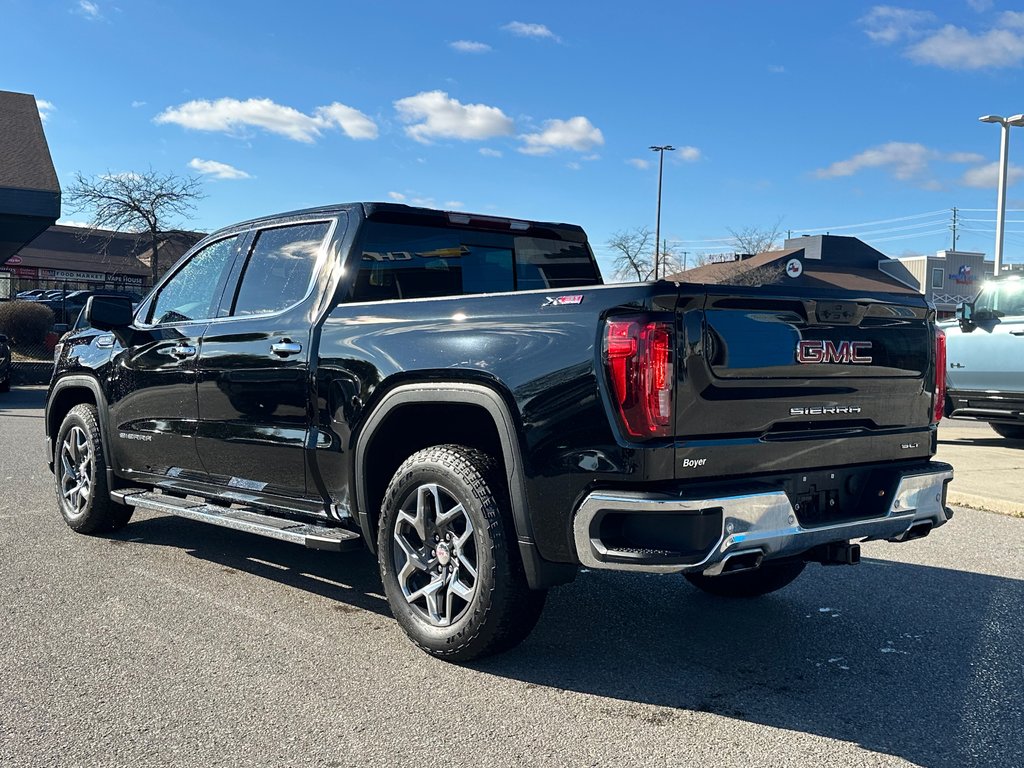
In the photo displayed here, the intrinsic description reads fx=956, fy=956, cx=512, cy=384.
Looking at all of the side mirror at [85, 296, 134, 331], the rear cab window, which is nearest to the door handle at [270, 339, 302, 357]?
the rear cab window

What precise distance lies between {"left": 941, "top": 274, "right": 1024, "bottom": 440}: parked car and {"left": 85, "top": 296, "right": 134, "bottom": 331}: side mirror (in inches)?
339

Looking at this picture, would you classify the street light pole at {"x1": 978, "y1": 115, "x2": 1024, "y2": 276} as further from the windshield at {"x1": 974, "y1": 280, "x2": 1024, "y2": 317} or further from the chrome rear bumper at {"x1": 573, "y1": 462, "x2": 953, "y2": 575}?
the chrome rear bumper at {"x1": 573, "y1": 462, "x2": 953, "y2": 575}

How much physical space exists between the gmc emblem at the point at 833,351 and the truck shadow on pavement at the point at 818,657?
1.27 m

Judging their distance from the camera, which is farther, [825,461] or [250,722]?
[825,461]

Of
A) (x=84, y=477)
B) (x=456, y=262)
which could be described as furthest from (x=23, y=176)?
(x=456, y=262)

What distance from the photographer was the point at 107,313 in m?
5.58

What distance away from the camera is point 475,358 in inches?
147

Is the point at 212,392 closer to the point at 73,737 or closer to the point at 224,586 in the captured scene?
the point at 224,586

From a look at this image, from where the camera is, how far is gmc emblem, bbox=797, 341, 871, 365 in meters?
3.65

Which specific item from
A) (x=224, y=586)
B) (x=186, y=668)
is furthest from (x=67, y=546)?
(x=186, y=668)

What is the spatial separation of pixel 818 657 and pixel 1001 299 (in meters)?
8.93

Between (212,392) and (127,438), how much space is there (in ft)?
3.49

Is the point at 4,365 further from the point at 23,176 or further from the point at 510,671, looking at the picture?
the point at 510,671

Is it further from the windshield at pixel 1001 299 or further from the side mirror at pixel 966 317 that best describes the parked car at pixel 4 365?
the windshield at pixel 1001 299
